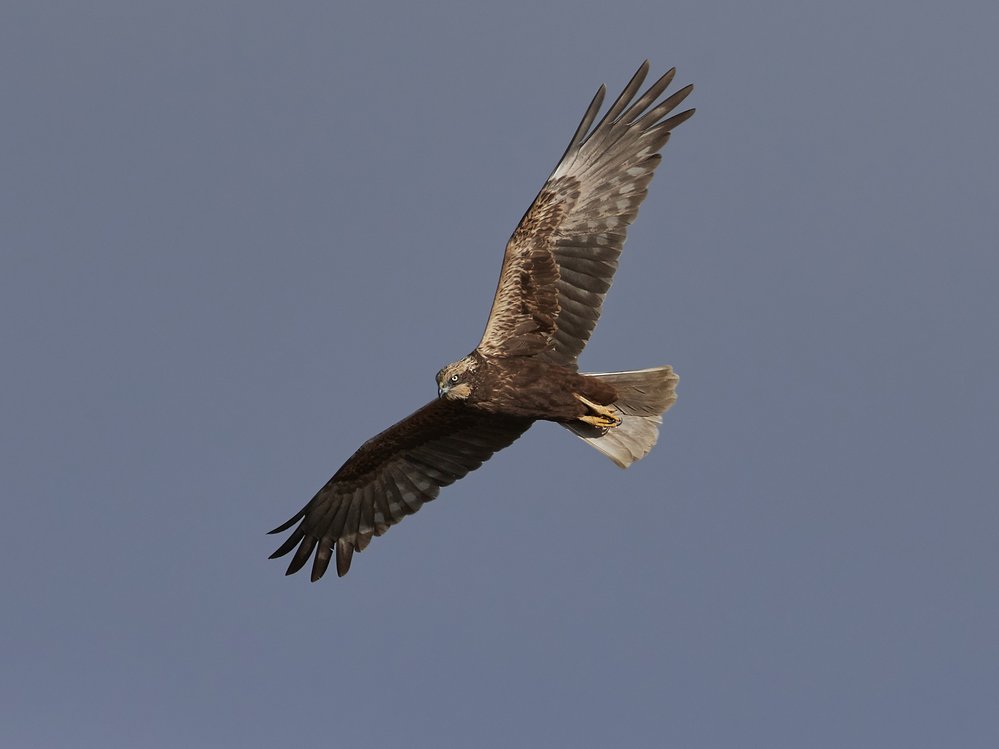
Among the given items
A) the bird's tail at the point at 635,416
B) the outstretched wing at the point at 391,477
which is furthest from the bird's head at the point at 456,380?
the bird's tail at the point at 635,416

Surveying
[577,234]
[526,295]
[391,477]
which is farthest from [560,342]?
[391,477]

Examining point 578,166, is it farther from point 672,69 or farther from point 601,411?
point 601,411

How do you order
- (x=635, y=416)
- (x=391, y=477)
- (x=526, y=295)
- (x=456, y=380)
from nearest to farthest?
(x=456, y=380) < (x=526, y=295) < (x=635, y=416) < (x=391, y=477)

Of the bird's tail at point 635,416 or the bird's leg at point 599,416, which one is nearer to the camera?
the bird's leg at point 599,416

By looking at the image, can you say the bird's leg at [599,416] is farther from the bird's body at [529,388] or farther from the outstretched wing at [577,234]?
the outstretched wing at [577,234]

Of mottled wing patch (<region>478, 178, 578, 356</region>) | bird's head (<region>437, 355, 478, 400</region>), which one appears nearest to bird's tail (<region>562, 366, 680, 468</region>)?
mottled wing patch (<region>478, 178, 578, 356</region>)

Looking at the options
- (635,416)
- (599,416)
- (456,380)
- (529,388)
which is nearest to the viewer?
(456,380)

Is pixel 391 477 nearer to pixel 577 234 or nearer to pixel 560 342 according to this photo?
pixel 560 342
